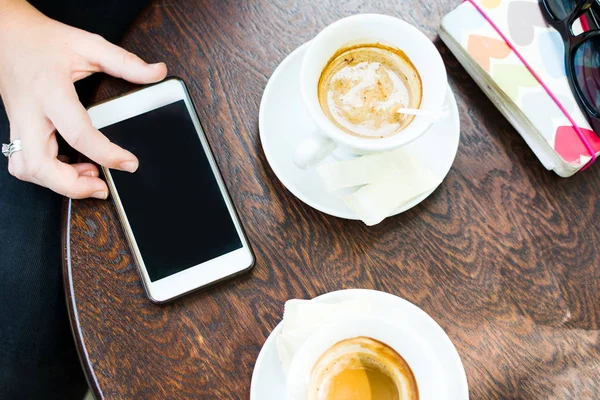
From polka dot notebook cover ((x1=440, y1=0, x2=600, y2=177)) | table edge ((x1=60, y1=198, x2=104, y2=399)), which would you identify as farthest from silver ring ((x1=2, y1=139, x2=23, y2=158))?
polka dot notebook cover ((x1=440, y1=0, x2=600, y2=177))

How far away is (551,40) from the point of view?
662 mm

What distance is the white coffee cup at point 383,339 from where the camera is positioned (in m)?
0.53

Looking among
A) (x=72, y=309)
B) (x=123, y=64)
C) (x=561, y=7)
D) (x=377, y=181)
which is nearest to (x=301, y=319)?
(x=377, y=181)

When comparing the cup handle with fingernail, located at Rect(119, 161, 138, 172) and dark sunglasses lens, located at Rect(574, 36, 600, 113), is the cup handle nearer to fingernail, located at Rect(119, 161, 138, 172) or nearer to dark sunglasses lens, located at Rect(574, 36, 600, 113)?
fingernail, located at Rect(119, 161, 138, 172)

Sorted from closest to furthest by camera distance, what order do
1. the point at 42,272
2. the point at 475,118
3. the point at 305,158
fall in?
the point at 305,158 < the point at 475,118 < the point at 42,272

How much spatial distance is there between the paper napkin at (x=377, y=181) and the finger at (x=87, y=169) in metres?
0.32

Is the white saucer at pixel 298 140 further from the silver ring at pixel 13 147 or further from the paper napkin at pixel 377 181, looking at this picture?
the silver ring at pixel 13 147

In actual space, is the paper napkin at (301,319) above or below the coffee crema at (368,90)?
below

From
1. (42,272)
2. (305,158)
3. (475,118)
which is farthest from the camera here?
(42,272)

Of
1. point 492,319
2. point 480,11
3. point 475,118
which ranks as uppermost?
point 480,11

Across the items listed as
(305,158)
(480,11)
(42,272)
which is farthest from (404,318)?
(42,272)

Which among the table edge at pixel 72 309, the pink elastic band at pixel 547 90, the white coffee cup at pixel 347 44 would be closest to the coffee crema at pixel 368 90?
the white coffee cup at pixel 347 44

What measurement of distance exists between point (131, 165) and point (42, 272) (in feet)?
0.92

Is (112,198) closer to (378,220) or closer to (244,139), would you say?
(244,139)
